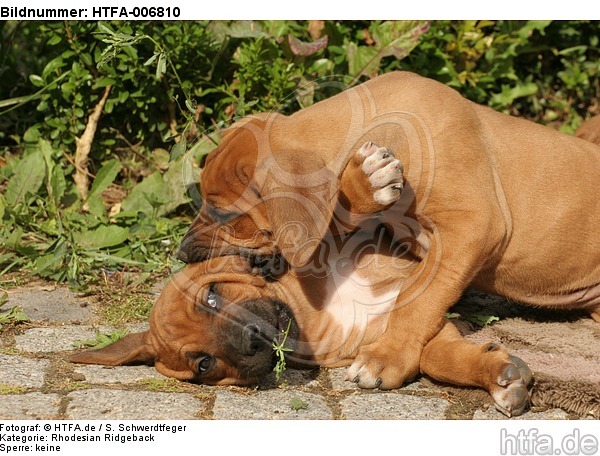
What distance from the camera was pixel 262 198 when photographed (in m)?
4.78

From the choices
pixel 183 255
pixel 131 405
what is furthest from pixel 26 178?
pixel 131 405

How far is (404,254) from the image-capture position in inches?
216

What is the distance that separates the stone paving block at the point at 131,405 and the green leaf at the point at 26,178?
287 centimetres

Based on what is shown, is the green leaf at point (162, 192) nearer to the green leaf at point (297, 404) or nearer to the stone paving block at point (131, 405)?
the stone paving block at point (131, 405)

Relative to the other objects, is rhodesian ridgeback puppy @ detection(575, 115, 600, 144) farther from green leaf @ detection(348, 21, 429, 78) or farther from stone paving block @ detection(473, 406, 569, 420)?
stone paving block @ detection(473, 406, 569, 420)

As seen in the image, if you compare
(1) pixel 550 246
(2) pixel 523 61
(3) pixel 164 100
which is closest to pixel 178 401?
(1) pixel 550 246

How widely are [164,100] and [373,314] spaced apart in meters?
3.16

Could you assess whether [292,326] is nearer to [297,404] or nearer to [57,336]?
[297,404]

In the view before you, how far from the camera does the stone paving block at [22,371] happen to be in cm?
475

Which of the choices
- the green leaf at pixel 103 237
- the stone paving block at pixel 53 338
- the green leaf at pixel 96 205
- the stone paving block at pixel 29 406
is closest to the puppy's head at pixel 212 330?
the stone paving block at pixel 53 338

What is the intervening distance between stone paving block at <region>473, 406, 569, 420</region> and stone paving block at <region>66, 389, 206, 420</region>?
1.38 meters

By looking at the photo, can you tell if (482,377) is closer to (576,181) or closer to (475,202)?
(475,202)

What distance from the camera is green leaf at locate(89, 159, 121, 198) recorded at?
7359 millimetres

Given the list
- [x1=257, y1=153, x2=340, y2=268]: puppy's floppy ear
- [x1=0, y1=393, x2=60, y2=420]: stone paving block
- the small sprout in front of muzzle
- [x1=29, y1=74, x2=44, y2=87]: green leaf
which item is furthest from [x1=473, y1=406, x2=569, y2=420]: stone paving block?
[x1=29, y1=74, x2=44, y2=87]: green leaf
